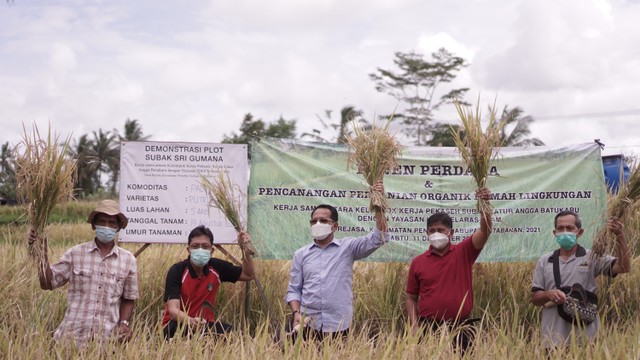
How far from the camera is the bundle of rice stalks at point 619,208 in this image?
5.44 meters

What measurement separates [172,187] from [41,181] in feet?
6.26

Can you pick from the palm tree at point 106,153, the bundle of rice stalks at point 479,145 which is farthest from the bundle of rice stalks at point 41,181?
the palm tree at point 106,153

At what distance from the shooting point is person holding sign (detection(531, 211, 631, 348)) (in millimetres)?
5246

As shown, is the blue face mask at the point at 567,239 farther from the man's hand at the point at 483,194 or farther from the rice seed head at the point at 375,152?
the rice seed head at the point at 375,152

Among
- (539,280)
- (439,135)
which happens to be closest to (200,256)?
(539,280)

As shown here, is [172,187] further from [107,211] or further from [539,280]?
[539,280]

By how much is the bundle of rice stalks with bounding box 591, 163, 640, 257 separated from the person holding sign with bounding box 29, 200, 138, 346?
340cm

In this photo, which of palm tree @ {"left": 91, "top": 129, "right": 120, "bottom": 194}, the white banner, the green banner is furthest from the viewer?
palm tree @ {"left": 91, "top": 129, "right": 120, "bottom": 194}

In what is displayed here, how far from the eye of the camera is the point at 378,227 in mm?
5527

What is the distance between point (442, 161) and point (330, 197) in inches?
46.1

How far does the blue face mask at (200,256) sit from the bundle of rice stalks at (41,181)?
100 centimetres

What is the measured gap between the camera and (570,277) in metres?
5.45

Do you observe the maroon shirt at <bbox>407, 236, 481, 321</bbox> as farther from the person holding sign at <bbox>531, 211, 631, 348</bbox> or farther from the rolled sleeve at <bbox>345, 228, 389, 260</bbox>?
the person holding sign at <bbox>531, 211, 631, 348</bbox>

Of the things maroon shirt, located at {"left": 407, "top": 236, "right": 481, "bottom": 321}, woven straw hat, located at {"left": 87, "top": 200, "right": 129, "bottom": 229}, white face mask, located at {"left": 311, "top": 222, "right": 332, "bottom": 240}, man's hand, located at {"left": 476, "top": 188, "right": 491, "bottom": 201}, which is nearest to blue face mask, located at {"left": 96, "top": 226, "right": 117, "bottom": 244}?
woven straw hat, located at {"left": 87, "top": 200, "right": 129, "bottom": 229}
